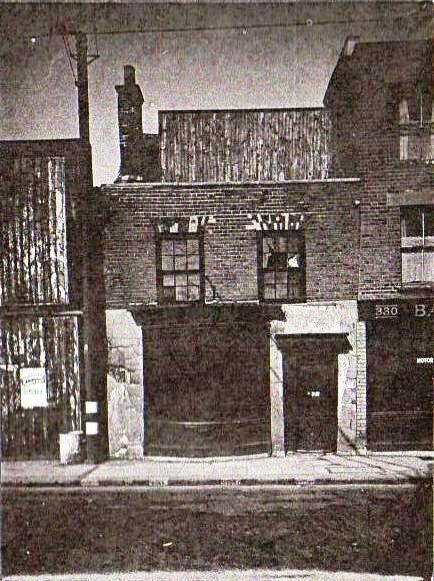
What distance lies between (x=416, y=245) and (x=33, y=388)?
360 centimetres

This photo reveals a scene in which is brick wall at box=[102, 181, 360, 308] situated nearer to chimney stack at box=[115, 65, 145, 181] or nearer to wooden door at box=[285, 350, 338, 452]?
chimney stack at box=[115, 65, 145, 181]

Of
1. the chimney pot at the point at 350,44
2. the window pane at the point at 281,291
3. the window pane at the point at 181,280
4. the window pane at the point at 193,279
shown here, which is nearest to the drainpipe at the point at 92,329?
the window pane at the point at 181,280

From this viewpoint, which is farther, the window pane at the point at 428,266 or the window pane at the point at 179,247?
the window pane at the point at 179,247

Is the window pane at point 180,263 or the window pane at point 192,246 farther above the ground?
the window pane at point 192,246

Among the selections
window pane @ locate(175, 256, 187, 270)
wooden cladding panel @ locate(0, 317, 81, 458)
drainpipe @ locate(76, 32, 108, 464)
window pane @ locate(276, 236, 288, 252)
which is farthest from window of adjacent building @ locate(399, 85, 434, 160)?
wooden cladding panel @ locate(0, 317, 81, 458)

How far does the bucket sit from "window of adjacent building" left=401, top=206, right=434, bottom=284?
10.9 ft

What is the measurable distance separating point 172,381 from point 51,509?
5.32 ft

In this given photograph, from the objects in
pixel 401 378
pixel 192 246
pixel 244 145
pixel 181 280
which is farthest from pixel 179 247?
pixel 401 378

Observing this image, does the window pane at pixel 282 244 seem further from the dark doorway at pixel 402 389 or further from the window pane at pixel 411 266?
the dark doorway at pixel 402 389

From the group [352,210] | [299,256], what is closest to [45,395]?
[299,256]

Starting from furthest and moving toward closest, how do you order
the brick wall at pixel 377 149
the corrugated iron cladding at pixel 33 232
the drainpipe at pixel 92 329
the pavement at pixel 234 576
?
the drainpipe at pixel 92 329 → the brick wall at pixel 377 149 → the corrugated iron cladding at pixel 33 232 → the pavement at pixel 234 576

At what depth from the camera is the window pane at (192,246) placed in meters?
4.32

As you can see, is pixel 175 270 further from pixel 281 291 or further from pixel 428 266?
pixel 428 266

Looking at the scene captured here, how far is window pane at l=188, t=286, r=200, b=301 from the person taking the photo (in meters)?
4.27
